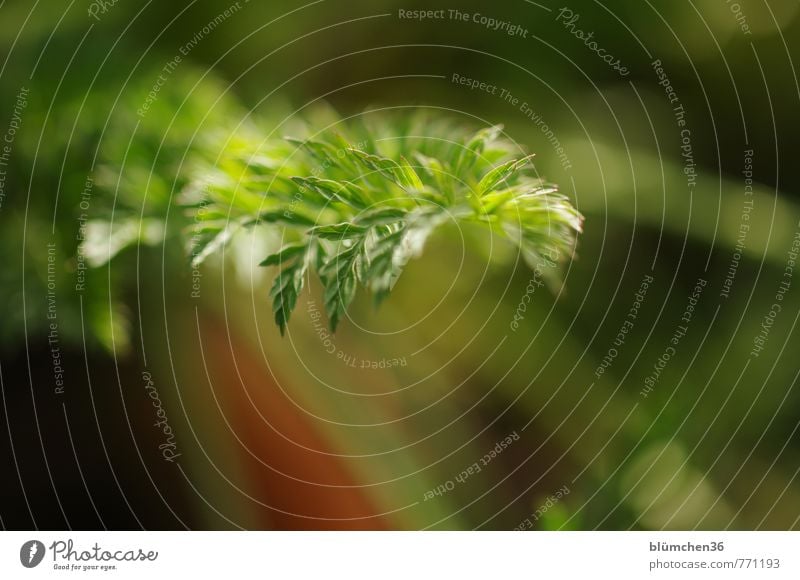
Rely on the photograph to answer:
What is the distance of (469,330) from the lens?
4.80 ft

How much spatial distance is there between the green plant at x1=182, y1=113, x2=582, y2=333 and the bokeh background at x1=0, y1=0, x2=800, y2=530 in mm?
189

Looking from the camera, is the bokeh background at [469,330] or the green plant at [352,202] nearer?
the green plant at [352,202]

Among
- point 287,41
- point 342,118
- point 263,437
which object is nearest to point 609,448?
point 263,437

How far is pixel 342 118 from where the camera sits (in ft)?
4.42

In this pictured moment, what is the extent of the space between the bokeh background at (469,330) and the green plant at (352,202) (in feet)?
0.62

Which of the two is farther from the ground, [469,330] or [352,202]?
[352,202]

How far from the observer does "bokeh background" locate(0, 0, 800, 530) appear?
1.28 meters

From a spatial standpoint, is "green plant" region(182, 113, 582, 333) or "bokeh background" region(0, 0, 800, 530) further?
"bokeh background" region(0, 0, 800, 530)

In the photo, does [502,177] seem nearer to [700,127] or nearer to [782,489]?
[700,127]

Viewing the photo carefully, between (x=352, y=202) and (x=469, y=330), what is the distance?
590 millimetres

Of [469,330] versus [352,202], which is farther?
[469,330]

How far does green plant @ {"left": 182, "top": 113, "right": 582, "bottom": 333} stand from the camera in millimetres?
906

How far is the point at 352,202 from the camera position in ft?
3.08

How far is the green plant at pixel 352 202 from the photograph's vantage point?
906 millimetres
